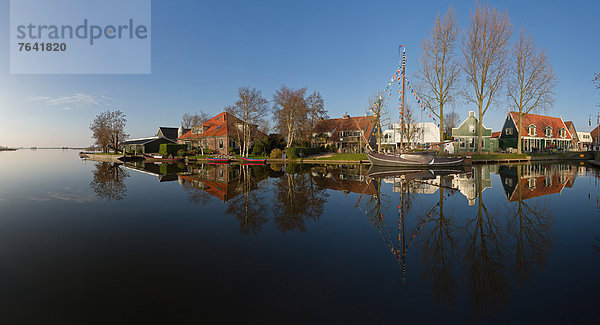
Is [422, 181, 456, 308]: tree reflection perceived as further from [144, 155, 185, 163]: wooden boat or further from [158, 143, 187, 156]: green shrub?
[158, 143, 187, 156]: green shrub

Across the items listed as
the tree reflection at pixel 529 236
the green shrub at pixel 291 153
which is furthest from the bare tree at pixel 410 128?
the tree reflection at pixel 529 236

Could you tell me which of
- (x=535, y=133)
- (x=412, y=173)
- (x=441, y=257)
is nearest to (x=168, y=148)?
(x=412, y=173)

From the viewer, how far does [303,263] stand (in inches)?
196

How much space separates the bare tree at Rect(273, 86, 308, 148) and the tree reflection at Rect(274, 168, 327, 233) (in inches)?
1223

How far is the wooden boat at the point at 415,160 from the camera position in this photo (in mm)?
26812

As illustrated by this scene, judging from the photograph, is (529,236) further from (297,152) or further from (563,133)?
(563,133)

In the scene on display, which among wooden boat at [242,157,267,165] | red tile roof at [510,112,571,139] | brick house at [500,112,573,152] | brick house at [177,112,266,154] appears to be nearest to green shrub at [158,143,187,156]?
brick house at [177,112,266,154]

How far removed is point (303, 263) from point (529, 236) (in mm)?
5055

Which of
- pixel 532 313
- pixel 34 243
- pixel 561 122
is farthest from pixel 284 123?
pixel 561 122

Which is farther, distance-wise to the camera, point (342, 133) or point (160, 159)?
point (342, 133)

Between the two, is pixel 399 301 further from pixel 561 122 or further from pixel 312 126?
pixel 561 122

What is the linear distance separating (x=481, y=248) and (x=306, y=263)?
3377 mm

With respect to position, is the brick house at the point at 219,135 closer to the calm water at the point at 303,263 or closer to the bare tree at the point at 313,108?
the bare tree at the point at 313,108

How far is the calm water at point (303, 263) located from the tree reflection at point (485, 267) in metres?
0.03
